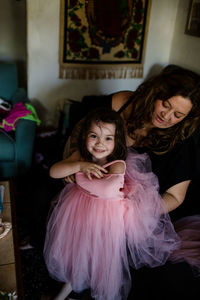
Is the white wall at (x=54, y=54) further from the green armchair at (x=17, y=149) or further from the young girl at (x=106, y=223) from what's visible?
the young girl at (x=106, y=223)

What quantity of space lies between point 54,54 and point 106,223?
74.4 inches

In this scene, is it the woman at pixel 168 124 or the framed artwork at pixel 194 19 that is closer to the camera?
the woman at pixel 168 124

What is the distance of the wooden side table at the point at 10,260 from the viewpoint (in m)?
1.09

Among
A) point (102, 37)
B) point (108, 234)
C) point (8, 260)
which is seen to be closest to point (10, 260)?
point (8, 260)

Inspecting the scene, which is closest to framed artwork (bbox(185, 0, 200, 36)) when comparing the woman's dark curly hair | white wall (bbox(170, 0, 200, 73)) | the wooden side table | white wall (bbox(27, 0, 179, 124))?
white wall (bbox(170, 0, 200, 73))

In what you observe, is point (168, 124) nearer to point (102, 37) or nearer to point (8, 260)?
point (8, 260)

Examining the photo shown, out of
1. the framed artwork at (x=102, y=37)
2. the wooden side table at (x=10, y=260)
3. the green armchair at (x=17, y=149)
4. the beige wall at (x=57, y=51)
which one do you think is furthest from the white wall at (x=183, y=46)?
the wooden side table at (x=10, y=260)

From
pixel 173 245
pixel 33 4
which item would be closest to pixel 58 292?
pixel 173 245

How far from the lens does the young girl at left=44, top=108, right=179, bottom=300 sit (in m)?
1.21

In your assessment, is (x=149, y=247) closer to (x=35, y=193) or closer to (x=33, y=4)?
(x=35, y=193)

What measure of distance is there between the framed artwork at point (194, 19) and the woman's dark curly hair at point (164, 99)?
1.26m

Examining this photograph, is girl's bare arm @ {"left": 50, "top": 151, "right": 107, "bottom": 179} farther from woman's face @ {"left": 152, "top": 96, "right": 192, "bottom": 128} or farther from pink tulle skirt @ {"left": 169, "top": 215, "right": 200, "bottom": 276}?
pink tulle skirt @ {"left": 169, "top": 215, "right": 200, "bottom": 276}

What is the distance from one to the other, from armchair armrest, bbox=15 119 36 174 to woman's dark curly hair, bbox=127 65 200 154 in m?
0.99

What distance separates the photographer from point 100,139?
4.06 feet
